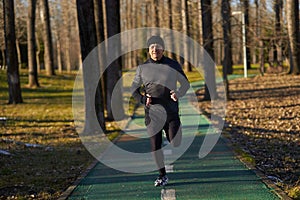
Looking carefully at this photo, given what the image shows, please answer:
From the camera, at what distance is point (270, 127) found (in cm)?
1473

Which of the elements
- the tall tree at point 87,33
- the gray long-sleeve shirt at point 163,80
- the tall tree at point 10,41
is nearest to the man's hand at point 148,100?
the gray long-sleeve shirt at point 163,80

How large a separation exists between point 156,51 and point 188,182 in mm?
2101

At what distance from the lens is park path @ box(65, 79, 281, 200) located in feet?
24.4

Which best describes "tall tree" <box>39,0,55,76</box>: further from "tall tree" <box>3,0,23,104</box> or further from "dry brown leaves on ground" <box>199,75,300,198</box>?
"dry brown leaves on ground" <box>199,75,300,198</box>

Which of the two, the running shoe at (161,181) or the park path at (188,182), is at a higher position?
the running shoe at (161,181)

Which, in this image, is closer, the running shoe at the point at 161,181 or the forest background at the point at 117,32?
the running shoe at the point at 161,181

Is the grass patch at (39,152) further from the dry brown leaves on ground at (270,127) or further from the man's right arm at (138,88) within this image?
the dry brown leaves on ground at (270,127)

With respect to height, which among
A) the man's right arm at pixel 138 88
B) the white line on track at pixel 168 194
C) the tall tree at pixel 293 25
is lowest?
the white line on track at pixel 168 194

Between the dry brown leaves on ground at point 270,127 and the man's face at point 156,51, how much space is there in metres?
2.55

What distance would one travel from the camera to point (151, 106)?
26.4 feet

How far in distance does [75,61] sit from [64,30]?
21.2 m

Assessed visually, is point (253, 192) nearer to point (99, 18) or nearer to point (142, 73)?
point (142, 73)

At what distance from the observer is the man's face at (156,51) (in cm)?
784

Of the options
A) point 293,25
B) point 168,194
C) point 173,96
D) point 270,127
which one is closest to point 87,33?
point 270,127
